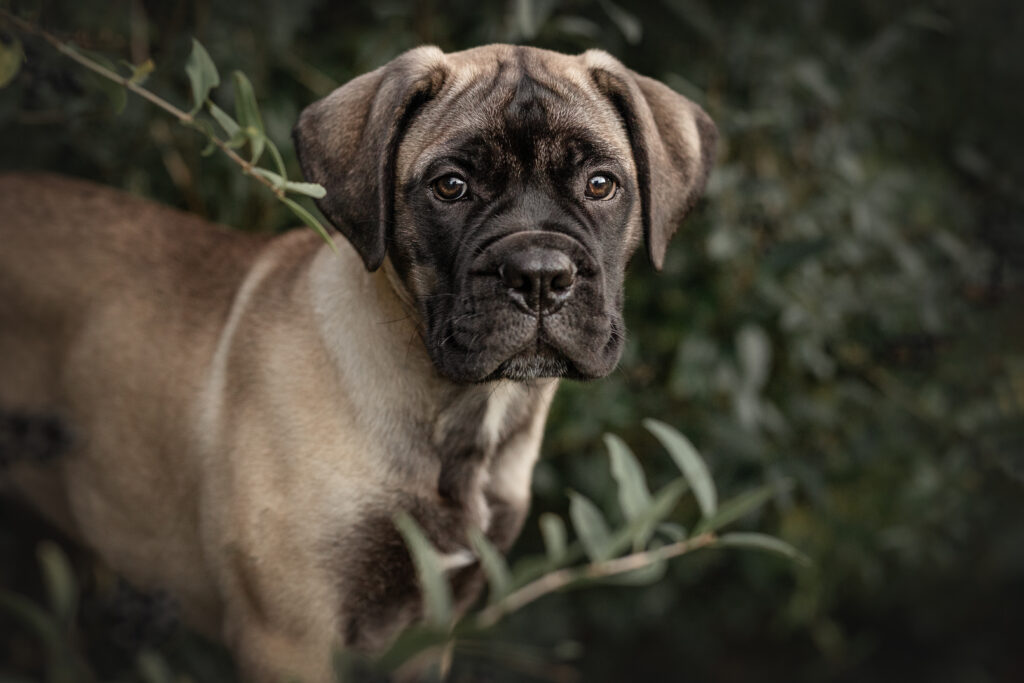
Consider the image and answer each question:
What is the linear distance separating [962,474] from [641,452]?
4.44 ft

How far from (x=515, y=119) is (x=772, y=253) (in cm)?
129

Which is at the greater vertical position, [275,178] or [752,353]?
[275,178]

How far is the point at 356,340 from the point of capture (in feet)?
7.94

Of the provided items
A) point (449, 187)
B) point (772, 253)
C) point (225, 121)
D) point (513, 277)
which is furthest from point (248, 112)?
point (772, 253)

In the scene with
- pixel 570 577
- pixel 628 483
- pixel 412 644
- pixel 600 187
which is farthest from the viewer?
pixel 600 187

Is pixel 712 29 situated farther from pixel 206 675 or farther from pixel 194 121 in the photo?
pixel 206 675

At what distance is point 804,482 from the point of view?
353cm

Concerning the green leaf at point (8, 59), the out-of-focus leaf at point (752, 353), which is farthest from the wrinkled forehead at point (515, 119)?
the out-of-focus leaf at point (752, 353)

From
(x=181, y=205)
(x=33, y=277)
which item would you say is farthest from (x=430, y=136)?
(x=181, y=205)

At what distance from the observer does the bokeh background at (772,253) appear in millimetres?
3232

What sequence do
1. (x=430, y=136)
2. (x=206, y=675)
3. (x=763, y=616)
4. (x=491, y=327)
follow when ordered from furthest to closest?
1. (x=763, y=616)
2. (x=206, y=675)
3. (x=430, y=136)
4. (x=491, y=327)

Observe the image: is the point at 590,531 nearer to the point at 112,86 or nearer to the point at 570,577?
the point at 570,577

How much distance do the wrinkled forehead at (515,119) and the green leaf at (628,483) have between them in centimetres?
87

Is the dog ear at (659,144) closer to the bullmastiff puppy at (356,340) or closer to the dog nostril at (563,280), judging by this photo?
the bullmastiff puppy at (356,340)
